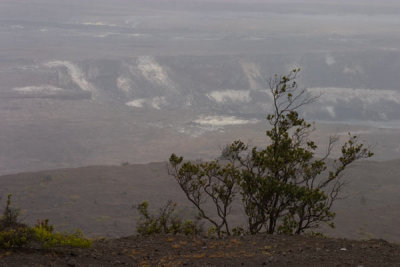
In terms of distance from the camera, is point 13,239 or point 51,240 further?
point 51,240

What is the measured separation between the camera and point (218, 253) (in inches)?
497

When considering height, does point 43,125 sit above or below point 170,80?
below

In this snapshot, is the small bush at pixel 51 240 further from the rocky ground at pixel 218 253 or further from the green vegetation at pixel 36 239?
the rocky ground at pixel 218 253

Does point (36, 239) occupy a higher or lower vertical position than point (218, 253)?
higher

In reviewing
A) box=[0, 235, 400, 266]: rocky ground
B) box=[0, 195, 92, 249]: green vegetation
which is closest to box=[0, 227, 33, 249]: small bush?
box=[0, 195, 92, 249]: green vegetation

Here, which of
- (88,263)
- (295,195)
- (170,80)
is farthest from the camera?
(170,80)

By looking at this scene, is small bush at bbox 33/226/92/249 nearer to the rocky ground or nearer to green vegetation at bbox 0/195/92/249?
green vegetation at bbox 0/195/92/249

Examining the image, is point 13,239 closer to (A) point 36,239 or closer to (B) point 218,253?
(A) point 36,239

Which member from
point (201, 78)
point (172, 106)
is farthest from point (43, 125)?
point (201, 78)

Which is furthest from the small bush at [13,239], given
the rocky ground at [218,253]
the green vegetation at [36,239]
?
the rocky ground at [218,253]

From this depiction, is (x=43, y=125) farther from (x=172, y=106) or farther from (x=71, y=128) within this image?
(x=172, y=106)

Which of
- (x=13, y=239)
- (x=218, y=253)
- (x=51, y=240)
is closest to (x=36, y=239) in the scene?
(x=51, y=240)

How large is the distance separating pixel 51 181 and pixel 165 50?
133768mm

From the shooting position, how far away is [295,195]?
50.4ft
